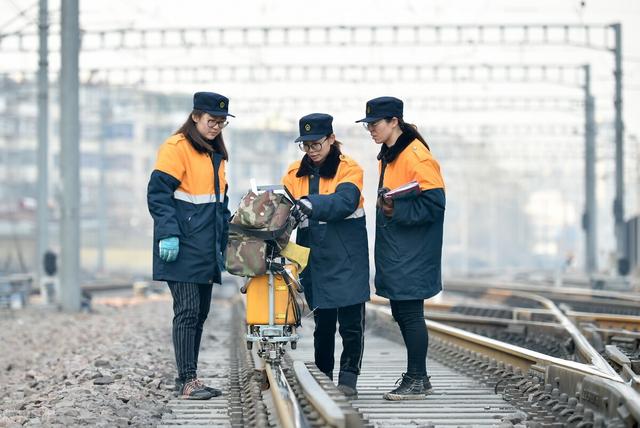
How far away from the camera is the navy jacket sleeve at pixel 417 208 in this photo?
23.7 feet

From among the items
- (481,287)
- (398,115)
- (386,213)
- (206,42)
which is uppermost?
(206,42)

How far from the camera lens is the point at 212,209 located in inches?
299

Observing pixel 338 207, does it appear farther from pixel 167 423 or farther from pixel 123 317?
pixel 123 317

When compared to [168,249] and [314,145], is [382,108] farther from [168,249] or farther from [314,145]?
[168,249]

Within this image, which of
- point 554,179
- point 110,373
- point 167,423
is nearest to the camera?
point 167,423

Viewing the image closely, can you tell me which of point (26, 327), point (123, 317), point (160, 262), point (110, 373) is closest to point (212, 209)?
point (160, 262)

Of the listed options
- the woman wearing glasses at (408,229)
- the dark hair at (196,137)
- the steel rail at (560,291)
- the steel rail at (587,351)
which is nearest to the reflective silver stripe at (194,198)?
the dark hair at (196,137)

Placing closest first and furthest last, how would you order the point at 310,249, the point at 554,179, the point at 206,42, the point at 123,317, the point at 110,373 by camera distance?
the point at 310,249, the point at 110,373, the point at 123,317, the point at 206,42, the point at 554,179

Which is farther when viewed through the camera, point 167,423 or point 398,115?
point 398,115

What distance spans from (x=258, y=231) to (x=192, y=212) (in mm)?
808

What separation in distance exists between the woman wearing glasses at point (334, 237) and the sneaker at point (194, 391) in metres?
0.83

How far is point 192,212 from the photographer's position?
24.7 ft

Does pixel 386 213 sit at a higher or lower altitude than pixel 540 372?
higher

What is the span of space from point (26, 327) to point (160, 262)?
11.7 metres
